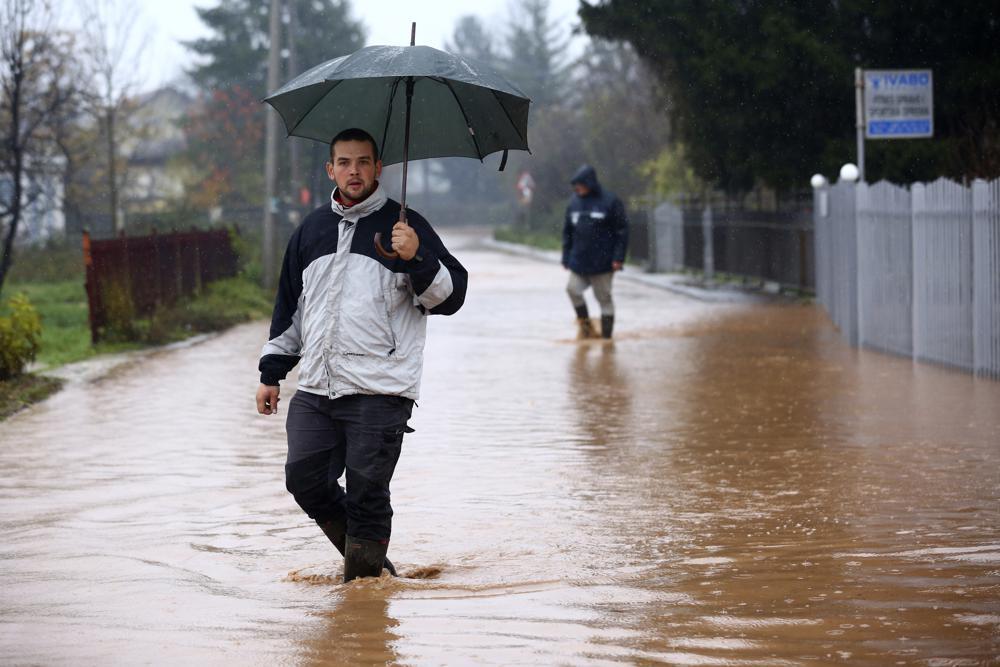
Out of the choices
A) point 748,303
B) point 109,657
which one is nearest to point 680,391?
point 109,657

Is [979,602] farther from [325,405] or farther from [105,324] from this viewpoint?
[105,324]

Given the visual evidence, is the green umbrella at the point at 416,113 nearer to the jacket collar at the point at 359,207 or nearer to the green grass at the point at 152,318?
the jacket collar at the point at 359,207

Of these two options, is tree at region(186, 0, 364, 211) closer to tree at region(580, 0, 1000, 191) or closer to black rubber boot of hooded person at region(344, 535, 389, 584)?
tree at region(580, 0, 1000, 191)

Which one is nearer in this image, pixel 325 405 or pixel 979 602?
pixel 979 602

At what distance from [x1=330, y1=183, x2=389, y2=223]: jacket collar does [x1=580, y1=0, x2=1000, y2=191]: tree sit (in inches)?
602

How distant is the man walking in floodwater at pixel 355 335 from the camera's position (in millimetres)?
5902

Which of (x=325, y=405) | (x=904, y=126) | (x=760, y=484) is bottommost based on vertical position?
(x=760, y=484)

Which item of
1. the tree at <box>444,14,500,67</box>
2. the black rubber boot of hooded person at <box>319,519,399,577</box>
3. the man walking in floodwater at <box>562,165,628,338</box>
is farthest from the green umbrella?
the tree at <box>444,14,500,67</box>

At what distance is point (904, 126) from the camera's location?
18.2 meters

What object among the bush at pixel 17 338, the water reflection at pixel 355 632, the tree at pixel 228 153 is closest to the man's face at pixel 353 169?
the water reflection at pixel 355 632

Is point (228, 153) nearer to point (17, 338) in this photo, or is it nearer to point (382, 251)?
point (17, 338)

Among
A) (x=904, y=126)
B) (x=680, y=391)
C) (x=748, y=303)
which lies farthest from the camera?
(x=748, y=303)

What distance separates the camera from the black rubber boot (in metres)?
17.9

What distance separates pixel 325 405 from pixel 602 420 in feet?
18.4
